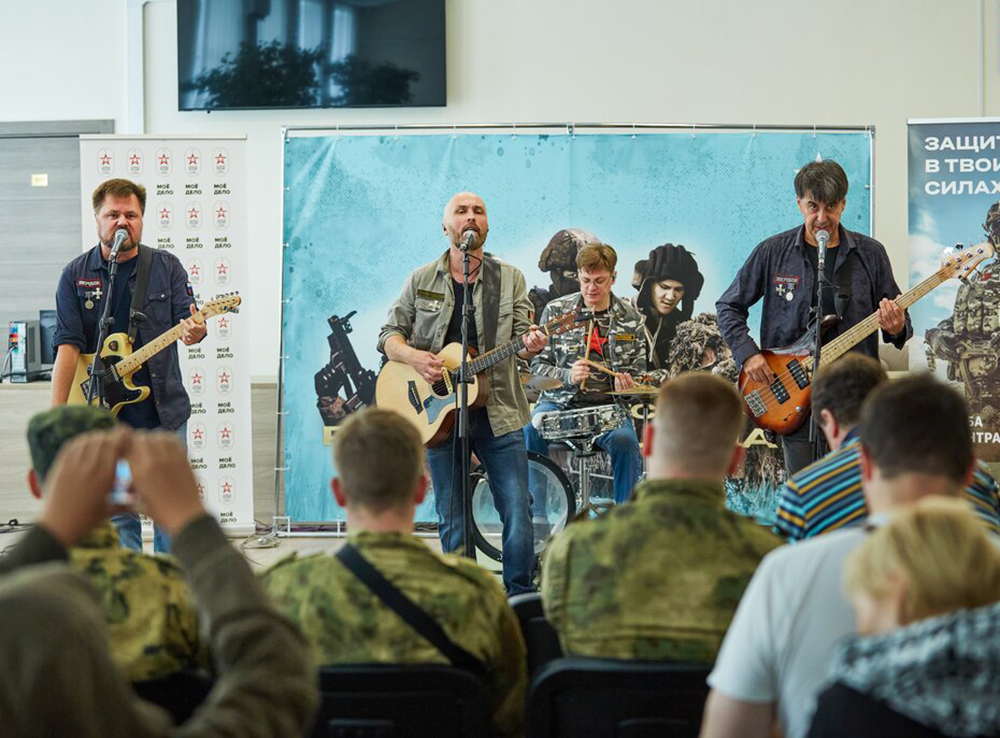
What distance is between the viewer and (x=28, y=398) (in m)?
7.71

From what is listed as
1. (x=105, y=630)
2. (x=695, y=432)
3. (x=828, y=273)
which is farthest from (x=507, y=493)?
(x=105, y=630)

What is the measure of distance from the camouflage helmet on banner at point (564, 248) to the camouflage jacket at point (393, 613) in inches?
199

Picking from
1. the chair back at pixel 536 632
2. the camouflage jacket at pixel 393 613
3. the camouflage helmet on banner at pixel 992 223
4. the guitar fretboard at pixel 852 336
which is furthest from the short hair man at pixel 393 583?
the camouflage helmet on banner at pixel 992 223

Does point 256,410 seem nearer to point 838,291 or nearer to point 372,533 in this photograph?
point 838,291

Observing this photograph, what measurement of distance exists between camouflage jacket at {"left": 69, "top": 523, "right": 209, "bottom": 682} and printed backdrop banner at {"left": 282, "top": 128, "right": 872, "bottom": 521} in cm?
494

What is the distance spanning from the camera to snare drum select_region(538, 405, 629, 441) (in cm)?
600

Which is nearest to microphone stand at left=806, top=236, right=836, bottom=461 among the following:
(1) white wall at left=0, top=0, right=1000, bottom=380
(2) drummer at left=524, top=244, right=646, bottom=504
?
(2) drummer at left=524, top=244, right=646, bottom=504

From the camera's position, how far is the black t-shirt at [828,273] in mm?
5195

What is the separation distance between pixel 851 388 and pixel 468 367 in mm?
2269

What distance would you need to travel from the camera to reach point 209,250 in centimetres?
705

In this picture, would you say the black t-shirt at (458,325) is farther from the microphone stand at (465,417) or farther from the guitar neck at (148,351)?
the guitar neck at (148,351)

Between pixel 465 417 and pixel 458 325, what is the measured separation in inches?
26.8

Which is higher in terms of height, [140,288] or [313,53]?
[313,53]

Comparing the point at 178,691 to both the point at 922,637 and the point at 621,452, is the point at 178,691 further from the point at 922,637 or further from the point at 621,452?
the point at 621,452
